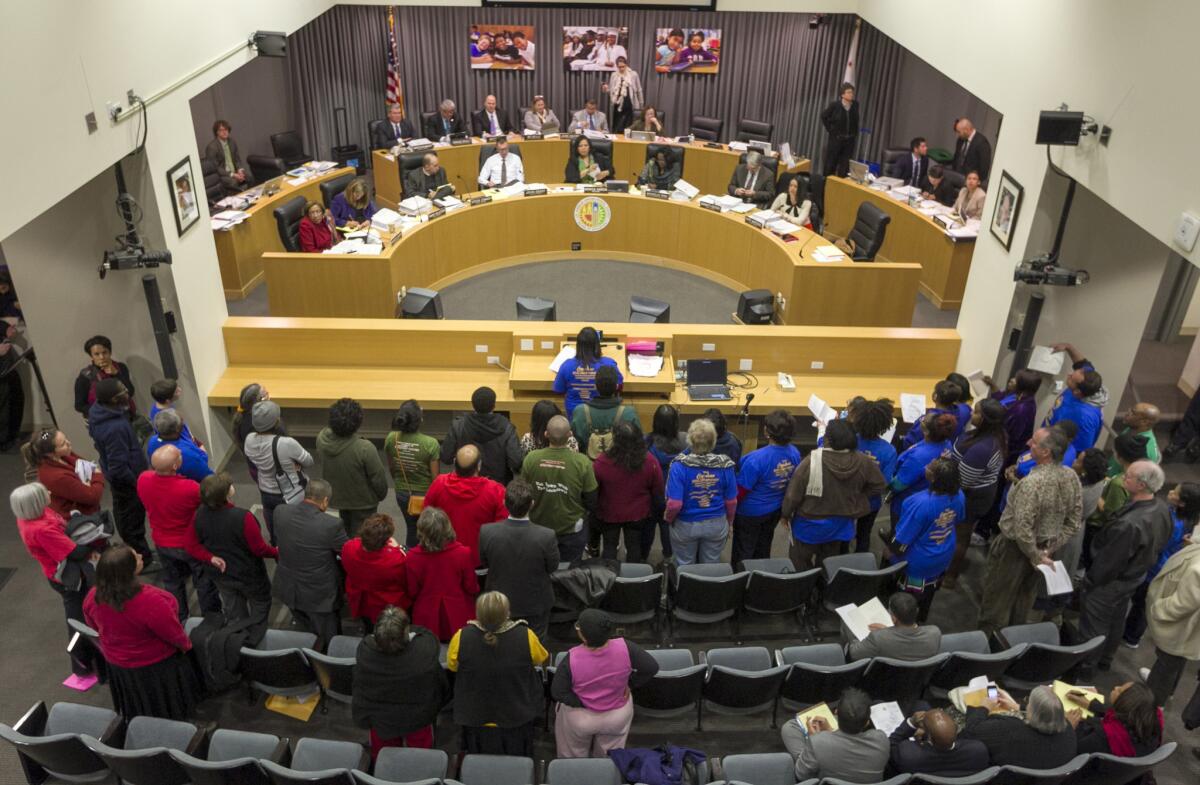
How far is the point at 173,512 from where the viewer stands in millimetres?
5109

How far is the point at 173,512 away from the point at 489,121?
891cm

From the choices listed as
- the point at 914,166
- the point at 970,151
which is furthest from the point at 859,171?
the point at 970,151

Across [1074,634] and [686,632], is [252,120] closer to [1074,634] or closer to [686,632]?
[686,632]

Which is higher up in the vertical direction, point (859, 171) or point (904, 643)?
point (859, 171)

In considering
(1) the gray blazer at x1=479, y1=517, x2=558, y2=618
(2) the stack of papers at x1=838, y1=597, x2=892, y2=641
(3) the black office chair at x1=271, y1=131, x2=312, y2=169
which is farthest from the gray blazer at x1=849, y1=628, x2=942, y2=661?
(3) the black office chair at x1=271, y1=131, x2=312, y2=169

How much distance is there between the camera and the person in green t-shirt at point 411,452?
5551 mm

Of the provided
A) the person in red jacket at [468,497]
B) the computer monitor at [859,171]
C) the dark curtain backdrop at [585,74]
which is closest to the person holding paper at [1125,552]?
the person in red jacket at [468,497]

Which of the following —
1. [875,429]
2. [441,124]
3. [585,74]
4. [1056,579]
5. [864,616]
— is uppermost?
[585,74]

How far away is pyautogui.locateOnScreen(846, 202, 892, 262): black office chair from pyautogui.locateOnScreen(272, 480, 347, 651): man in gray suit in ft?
21.6

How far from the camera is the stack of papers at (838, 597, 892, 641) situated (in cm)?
511

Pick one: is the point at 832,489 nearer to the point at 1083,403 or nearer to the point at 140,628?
the point at 1083,403

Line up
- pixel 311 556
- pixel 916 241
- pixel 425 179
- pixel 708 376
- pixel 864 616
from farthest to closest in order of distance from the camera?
pixel 425 179
pixel 916 241
pixel 708 376
pixel 864 616
pixel 311 556

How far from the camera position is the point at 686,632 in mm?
5844

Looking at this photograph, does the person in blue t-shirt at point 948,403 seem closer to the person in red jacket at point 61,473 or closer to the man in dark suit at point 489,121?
the person in red jacket at point 61,473
